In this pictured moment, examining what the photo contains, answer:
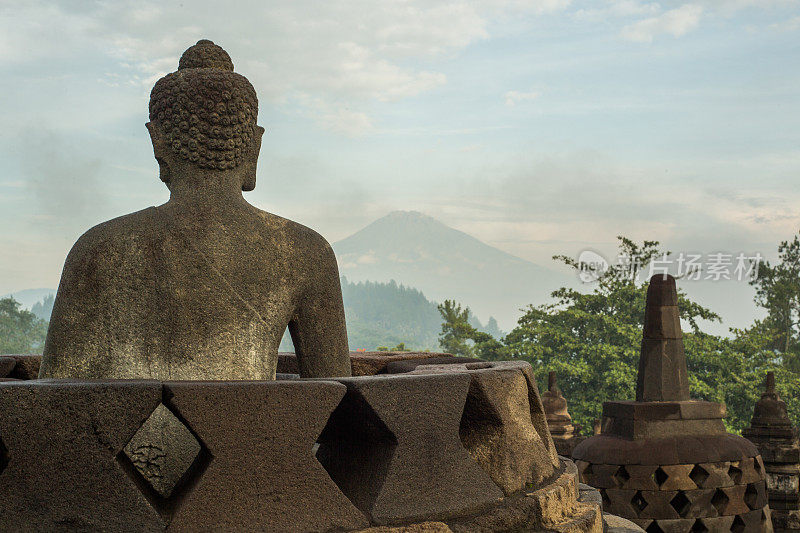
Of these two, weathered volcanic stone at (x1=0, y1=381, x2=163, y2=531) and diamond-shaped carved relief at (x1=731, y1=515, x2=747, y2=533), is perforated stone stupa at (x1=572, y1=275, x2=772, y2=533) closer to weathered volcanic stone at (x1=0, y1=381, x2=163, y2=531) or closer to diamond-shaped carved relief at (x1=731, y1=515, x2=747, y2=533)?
diamond-shaped carved relief at (x1=731, y1=515, x2=747, y2=533)

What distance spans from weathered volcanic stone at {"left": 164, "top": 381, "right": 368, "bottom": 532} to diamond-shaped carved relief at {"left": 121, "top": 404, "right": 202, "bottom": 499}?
49 centimetres

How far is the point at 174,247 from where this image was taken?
9.75 feet

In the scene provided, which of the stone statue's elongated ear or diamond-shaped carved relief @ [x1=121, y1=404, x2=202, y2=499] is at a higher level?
the stone statue's elongated ear

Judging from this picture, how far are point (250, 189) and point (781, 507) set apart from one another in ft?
32.8

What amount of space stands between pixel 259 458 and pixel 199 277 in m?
0.93

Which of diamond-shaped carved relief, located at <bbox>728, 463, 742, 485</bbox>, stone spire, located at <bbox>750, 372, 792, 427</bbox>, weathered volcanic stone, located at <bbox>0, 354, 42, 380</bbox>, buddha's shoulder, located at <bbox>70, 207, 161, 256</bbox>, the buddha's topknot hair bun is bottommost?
diamond-shaped carved relief, located at <bbox>728, 463, 742, 485</bbox>

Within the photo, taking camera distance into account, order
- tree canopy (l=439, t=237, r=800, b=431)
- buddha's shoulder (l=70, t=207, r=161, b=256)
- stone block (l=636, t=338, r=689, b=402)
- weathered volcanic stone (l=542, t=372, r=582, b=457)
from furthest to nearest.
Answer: tree canopy (l=439, t=237, r=800, b=431), weathered volcanic stone (l=542, t=372, r=582, b=457), stone block (l=636, t=338, r=689, b=402), buddha's shoulder (l=70, t=207, r=161, b=256)

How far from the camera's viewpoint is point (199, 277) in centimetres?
296

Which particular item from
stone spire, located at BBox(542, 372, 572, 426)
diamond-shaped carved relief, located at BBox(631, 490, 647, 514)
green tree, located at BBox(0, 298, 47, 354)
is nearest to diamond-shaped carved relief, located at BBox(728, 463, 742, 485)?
diamond-shaped carved relief, located at BBox(631, 490, 647, 514)

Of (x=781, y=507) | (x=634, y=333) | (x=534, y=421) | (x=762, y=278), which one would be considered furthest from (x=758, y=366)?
(x=534, y=421)

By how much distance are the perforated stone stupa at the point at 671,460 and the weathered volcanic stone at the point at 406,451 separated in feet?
17.4

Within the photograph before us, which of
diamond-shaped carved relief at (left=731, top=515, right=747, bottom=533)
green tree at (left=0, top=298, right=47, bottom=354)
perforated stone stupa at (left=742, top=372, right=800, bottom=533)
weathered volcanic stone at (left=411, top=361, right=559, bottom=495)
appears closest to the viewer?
weathered volcanic stone at (left=411, top=361, right=559, bottom=495)

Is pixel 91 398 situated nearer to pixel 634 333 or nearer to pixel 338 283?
pixel 338 283

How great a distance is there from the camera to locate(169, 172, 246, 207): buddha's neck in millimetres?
3172
